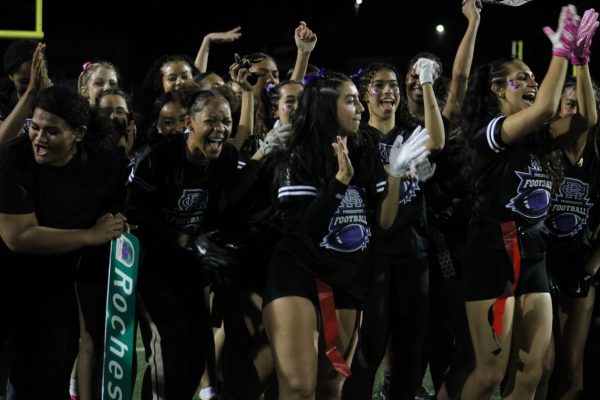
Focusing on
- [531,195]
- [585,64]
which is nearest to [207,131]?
[531,195]

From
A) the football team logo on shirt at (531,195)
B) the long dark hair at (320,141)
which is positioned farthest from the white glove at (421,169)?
the football team logo on shirt at (531,195)

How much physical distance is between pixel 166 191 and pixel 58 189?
588mm

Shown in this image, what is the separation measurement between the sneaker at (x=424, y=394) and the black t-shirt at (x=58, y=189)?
233cm

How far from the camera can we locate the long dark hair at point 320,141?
4516 mm

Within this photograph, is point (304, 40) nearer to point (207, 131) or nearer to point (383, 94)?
point (383, 94)

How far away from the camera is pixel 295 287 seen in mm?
4312

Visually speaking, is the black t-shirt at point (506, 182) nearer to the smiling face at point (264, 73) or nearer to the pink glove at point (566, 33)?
the pink glove at point (566, 33)

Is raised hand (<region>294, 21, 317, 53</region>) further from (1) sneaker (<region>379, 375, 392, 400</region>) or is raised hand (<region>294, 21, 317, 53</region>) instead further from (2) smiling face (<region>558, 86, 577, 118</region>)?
(1) sneaker (<region>379, 375, 392, 400</region>)

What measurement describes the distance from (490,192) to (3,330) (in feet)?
7.50

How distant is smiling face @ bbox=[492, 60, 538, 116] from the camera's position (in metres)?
4.89

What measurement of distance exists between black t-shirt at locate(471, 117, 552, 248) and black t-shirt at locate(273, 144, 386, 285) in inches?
25.3

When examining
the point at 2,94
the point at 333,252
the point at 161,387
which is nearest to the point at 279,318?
the point at 333,252

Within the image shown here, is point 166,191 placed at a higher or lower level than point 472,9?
lower

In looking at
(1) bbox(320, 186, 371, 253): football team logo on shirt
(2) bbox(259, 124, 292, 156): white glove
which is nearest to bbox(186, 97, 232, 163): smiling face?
(2) bbox(259, 124, 292, 156): white glove
